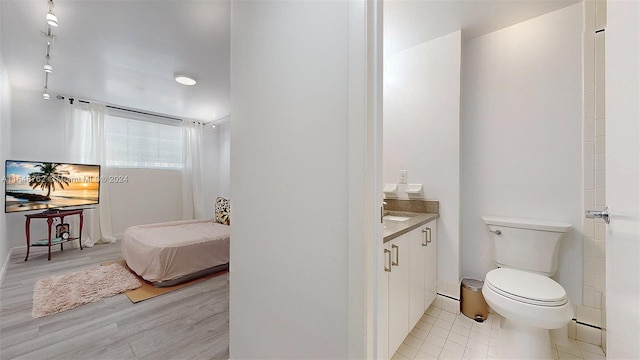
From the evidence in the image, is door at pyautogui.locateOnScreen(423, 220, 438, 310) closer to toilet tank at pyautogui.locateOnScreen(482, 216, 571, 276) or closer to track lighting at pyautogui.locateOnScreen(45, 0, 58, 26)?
toilet tank at pyautogui.locateOnScreen(482, 216, 571, 276)

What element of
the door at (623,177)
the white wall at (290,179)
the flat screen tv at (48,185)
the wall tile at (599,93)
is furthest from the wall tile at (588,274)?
the flat screen tv at (48,185)

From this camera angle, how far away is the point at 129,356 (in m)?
1.60

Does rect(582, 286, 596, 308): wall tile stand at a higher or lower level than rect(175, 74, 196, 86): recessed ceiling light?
lower

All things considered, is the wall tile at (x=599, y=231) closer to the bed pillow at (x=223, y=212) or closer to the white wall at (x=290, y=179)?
the white wall at (x=290, y=179)

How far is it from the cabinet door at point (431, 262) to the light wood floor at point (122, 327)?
148 cm

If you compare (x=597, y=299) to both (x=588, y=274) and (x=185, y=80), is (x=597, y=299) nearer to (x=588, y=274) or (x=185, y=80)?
(x=588, y=274)

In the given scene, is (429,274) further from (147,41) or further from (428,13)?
(147,41)

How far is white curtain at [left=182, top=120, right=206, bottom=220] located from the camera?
17.2 feet

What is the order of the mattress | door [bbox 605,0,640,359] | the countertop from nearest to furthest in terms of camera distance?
door [bbox 605,0,640,359]
the countertop
the mattress

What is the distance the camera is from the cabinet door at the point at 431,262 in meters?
1.87

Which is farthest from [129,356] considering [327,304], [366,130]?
→ [366,130]

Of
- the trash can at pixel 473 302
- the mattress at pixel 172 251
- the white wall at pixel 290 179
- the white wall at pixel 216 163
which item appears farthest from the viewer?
the white wall at pixel 216 163

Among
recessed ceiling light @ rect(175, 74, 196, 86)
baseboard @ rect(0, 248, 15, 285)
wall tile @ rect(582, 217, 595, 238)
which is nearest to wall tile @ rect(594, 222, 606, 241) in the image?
wall tile @ rect(582, 217, 595, 238)

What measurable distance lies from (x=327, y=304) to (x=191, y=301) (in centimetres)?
196
